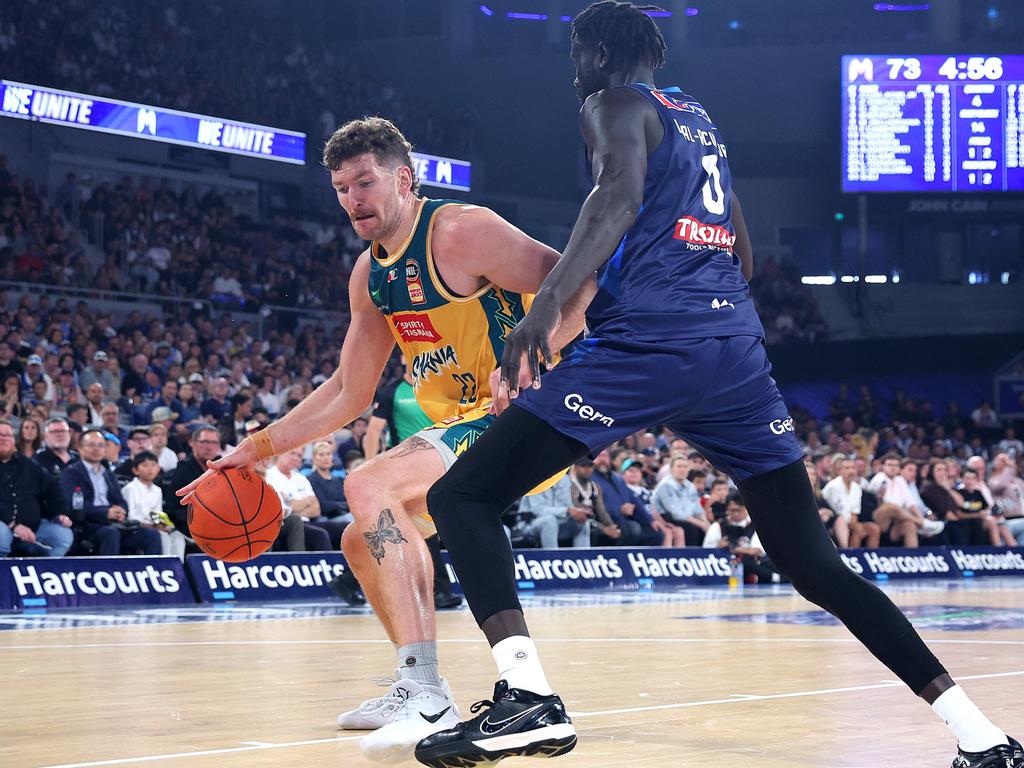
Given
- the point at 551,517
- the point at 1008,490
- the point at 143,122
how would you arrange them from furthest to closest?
the point at 143,122
the point at 1008,490
the point at 551,517

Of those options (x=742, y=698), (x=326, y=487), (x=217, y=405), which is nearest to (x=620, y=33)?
(x=742, y=698)

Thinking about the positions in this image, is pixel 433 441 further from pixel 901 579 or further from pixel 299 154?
pixel 299 154

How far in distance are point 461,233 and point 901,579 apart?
42.5 feet

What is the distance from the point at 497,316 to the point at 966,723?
84.8 inches

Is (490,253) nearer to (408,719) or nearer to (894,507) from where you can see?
(408,719)

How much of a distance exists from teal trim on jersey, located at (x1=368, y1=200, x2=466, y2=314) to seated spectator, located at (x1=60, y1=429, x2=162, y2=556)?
7.28m

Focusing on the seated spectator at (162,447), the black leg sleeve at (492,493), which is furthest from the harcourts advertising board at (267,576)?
the black leg sleeve at (492,493)

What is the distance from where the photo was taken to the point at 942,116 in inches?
1049

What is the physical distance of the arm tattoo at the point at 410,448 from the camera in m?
4.64

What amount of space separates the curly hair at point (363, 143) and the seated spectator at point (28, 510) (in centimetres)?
705

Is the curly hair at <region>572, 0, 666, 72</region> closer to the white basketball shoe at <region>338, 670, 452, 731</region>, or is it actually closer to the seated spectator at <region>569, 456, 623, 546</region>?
the white basketball shoe at <region>338, 670, 452, 731</region>

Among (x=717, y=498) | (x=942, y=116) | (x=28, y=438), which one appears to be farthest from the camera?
(x=942, y=116)

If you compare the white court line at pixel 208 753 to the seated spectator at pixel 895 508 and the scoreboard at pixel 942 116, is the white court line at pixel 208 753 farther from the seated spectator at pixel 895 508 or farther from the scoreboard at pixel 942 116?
the scoreboard at pixel 942 116

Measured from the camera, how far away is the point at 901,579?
16516 mm
